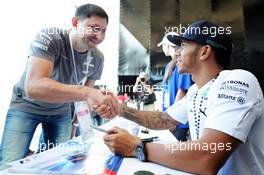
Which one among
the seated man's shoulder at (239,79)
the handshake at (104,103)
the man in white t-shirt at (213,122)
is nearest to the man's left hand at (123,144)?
the man in white t-shirt at (213,122)

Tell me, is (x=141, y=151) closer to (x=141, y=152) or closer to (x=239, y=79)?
(x=141, y=152)

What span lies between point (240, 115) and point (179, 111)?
1.31 ft

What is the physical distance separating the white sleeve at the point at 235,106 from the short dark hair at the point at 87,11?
566 millimetres

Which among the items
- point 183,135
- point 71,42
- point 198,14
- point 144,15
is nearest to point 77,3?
point 71,42

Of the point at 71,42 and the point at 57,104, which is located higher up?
the point at 71,42

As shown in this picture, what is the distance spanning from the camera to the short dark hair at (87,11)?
3.10 ft

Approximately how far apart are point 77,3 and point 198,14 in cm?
53

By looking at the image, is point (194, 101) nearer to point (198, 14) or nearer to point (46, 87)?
point (198, 14)

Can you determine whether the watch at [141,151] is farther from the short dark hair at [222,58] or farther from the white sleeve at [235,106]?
the short dark hair at [222,58]

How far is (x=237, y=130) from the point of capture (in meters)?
0.61

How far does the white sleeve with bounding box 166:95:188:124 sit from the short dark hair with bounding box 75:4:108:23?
0.49 metres

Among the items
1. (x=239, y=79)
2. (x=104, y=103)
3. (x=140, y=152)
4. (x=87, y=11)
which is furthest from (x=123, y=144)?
(x=87, y=11)

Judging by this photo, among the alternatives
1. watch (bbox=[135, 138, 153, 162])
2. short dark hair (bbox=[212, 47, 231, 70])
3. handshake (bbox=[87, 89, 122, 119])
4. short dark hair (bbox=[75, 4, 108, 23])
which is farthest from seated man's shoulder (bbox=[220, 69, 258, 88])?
short dark hair (bbox=[75, 4, 108, 23])

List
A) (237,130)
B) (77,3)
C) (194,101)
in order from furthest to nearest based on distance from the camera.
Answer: (77,3)
(194,101)
(237,130)
